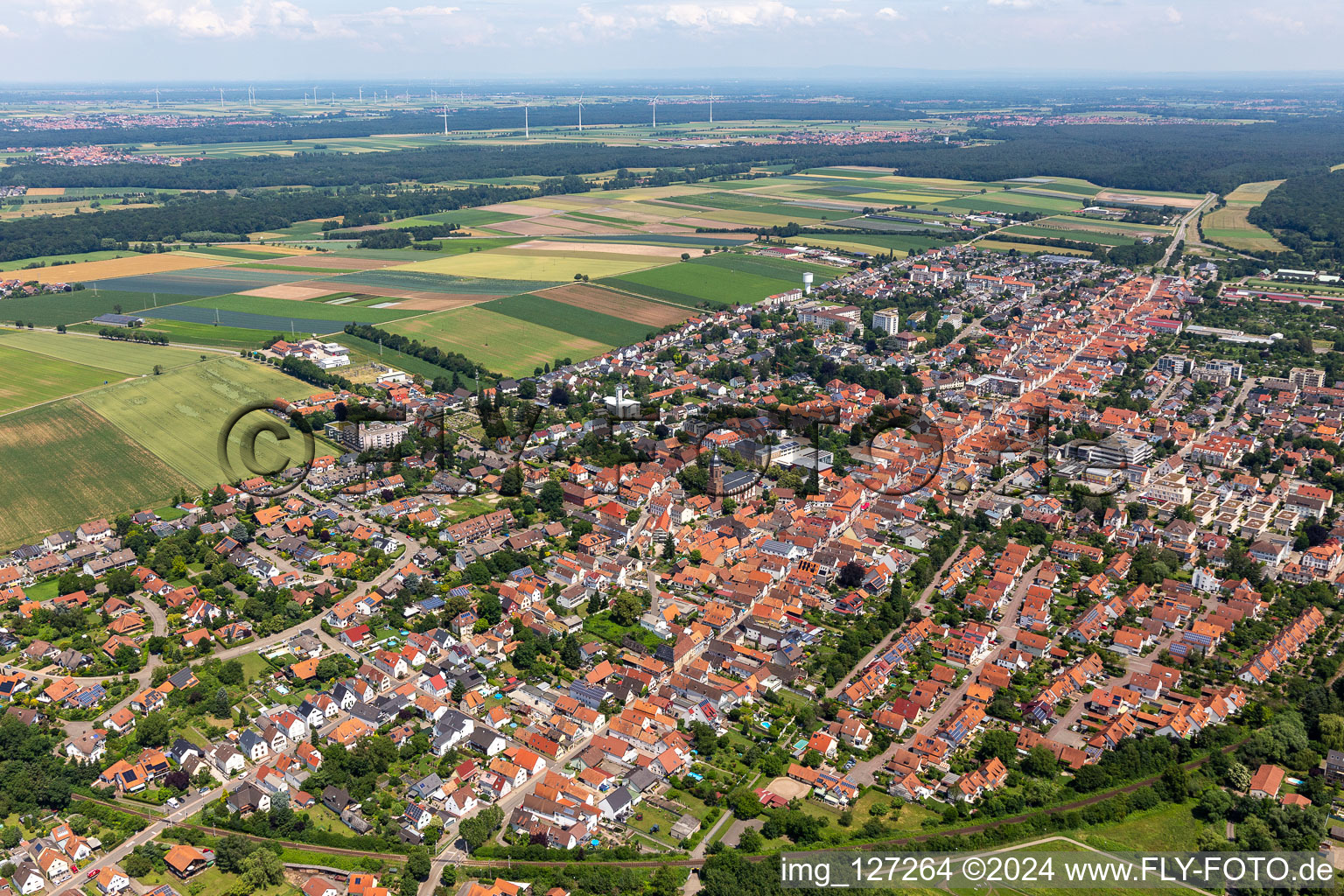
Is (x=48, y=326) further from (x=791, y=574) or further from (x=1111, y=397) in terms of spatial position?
(x=1111, y=397)

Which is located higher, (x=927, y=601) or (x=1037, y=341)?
(x=1037, y=341)

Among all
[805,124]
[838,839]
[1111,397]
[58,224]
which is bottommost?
[838,839]

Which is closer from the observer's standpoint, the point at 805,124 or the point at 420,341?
the point at 420,341


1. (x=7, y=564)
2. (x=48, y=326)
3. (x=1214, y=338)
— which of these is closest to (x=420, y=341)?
(x=48, y=326)

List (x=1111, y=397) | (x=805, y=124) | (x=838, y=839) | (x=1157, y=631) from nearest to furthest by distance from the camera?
(x=838, y=839), (x=1157, y=631), (x=1111, y=397), (x=805, y=124)

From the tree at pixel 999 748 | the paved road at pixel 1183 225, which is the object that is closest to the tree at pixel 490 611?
the tree at pixel 999 748

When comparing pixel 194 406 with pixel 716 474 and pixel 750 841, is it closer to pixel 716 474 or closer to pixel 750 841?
pixel 716 474
